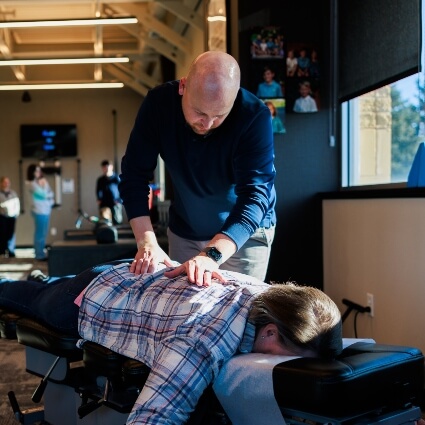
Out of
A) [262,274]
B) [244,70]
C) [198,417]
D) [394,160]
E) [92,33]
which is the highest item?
[92,33]

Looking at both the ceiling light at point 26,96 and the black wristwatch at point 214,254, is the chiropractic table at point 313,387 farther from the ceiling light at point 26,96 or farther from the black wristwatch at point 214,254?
the ceiling light at point 26,96

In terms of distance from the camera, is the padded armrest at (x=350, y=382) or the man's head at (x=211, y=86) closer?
the padded armrest at (x=350, y=382)

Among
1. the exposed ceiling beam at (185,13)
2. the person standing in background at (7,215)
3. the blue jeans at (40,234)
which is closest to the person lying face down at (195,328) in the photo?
the exposed ceiling beam at (185,13)

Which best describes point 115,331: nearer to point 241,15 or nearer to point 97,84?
point 241,15

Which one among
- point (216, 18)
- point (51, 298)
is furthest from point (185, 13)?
point (51, 298)

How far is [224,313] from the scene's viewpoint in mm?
1558

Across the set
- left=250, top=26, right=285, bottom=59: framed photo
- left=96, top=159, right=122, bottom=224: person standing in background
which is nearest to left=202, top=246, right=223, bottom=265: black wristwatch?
left=250, top=26, right=285, bottom=59: framed photo

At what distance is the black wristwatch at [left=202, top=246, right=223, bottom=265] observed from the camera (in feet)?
5.98

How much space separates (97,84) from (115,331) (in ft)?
34.5

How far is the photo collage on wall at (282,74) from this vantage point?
13.3ft

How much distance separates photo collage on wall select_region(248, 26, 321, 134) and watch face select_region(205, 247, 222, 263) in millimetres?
2290

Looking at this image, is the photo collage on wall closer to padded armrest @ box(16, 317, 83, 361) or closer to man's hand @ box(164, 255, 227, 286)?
padded armrest @ box(16, 317, 83, 361)

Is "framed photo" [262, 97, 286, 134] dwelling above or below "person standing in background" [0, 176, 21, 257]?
above

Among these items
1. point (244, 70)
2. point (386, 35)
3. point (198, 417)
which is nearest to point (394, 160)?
point (386, 35)
